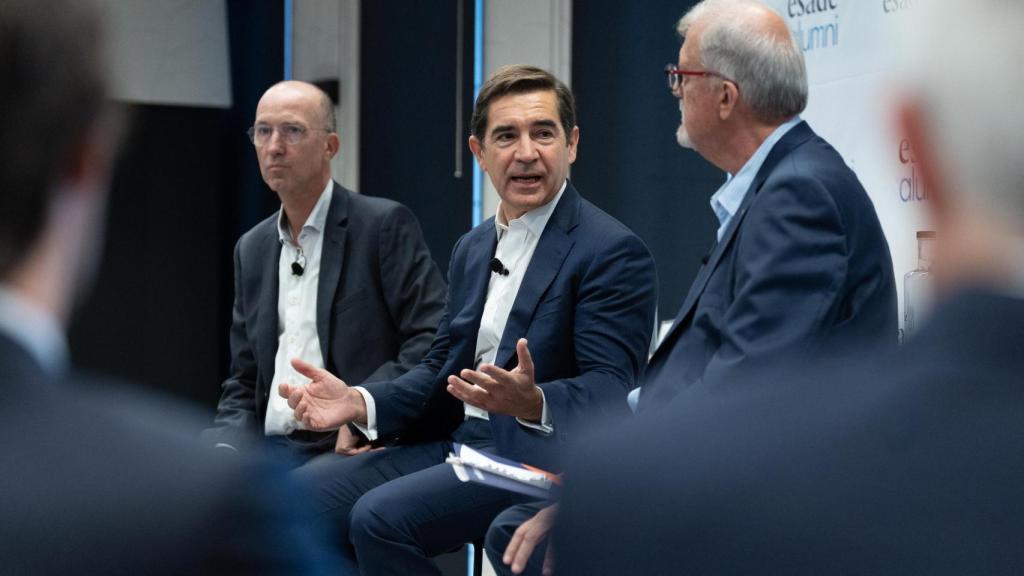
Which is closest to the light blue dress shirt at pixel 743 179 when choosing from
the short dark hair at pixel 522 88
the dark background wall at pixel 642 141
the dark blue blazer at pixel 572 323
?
the dark blue blazer at pixel 572 323

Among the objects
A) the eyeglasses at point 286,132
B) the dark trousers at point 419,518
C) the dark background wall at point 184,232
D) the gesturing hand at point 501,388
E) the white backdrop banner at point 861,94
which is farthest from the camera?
the dark background wall at point 184,232

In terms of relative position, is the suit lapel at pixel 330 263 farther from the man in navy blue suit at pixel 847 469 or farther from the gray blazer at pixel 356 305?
the man in navy blue suit at pixel 847 469

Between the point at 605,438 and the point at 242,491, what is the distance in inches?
8.2

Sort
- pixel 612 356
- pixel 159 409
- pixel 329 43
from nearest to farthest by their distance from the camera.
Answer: pixel 159 409 < pixel 612 356 < pixel 329 43

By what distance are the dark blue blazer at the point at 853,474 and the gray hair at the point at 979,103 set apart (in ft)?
0.23

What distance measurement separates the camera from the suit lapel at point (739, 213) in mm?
2287

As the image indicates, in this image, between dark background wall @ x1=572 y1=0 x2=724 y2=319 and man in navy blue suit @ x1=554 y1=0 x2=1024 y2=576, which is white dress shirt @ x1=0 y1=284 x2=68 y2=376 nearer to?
man in navy blue suit @ x1=554 y1=0 x2=1024 y2=576

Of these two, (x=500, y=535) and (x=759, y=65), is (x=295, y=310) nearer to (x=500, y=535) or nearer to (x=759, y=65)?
(x=500, y=535)

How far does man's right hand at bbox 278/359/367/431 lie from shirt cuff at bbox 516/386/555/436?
55 cm

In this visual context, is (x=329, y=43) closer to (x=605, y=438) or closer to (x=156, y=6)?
(x=156, y=6)

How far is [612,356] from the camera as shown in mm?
2781

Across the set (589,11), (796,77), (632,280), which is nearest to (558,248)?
(632,280)

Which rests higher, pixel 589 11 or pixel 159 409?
pixel 589 11

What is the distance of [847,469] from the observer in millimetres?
644
